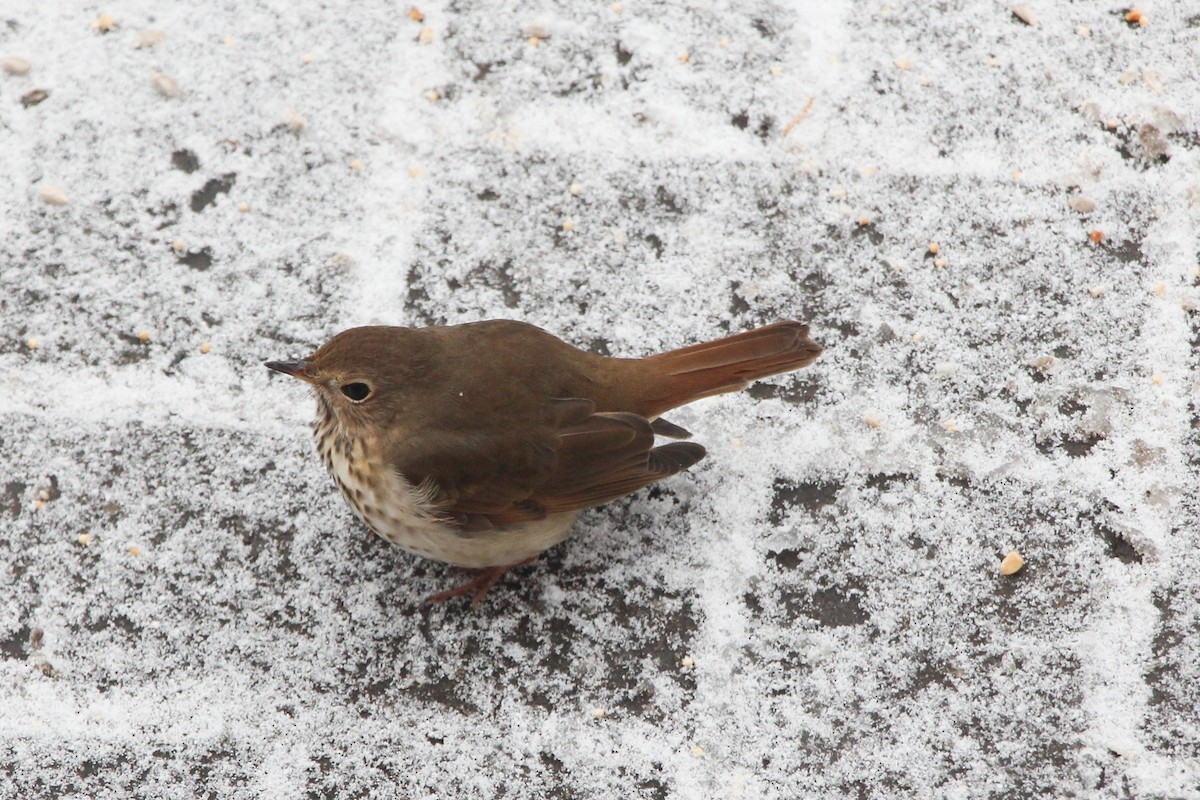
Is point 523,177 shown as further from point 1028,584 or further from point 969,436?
point 1028,584

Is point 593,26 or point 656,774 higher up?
point 593,26

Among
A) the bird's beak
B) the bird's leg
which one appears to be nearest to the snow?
the bird's leg

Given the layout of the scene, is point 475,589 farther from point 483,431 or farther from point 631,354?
point 631,354

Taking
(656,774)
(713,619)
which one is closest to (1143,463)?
(713,619)

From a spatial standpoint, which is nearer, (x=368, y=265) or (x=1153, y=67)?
(x=368, y=265)

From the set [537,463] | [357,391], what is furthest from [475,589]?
[357,391]

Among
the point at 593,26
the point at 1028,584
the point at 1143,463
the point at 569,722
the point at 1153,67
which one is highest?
the point at 1153,67
